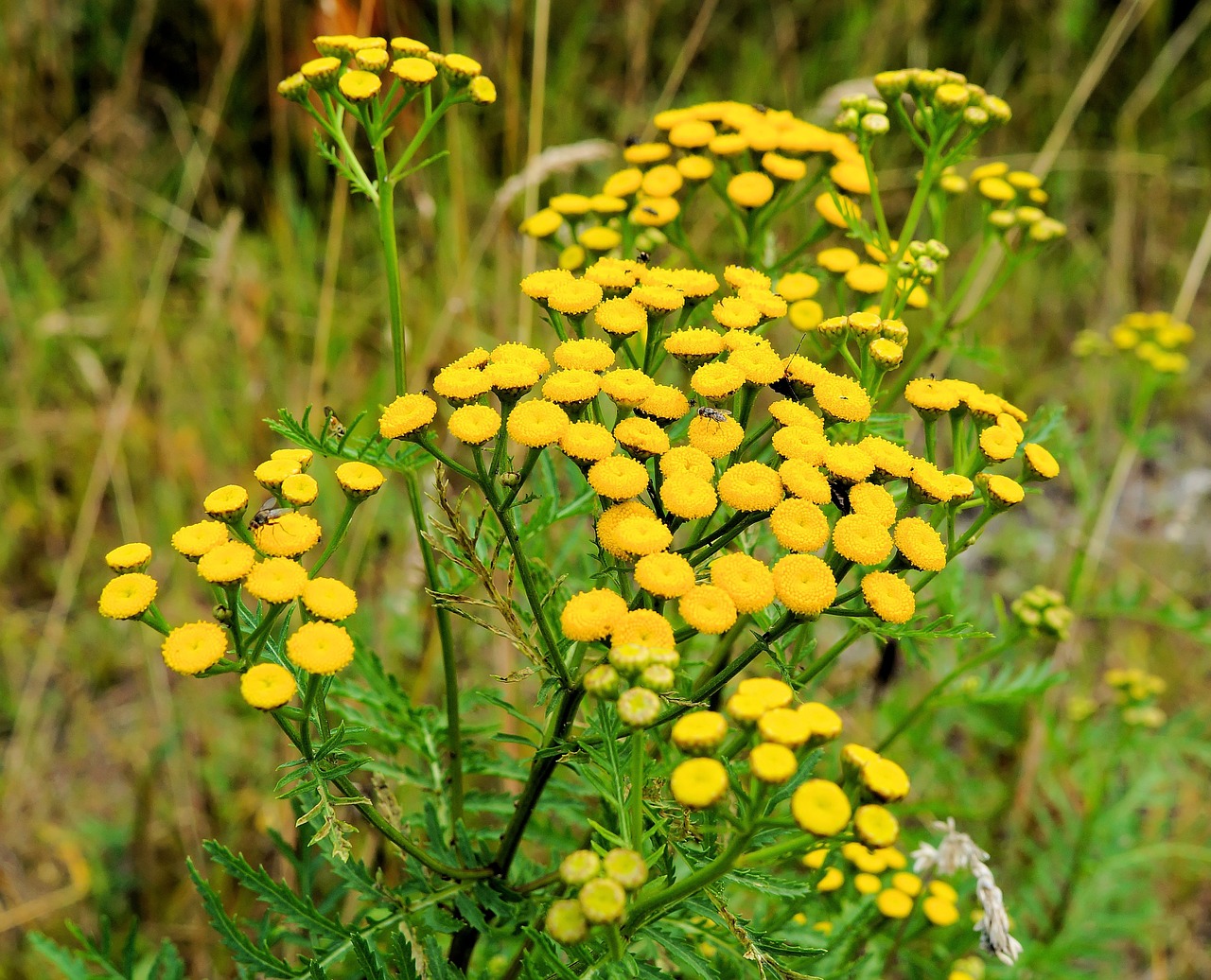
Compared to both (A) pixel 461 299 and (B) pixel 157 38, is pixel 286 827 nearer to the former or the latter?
(A) pixel 461 299

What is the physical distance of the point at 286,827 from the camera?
136 inches

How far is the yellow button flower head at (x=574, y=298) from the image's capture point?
2.21m

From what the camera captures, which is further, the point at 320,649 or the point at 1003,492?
the point at 1003,492

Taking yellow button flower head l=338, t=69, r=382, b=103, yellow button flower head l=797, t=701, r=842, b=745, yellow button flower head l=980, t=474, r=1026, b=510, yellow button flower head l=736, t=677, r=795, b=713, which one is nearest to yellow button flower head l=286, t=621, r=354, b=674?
yellow button flower head l=736, t=677, r=795, b=713

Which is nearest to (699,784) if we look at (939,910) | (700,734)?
(700,734)

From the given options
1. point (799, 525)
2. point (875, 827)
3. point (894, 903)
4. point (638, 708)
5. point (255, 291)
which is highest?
point (799, 525)

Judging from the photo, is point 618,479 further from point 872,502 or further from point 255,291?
point 255,291

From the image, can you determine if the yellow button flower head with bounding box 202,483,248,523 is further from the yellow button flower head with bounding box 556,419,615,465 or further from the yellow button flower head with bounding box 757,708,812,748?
the yellow button flower head with bounding box 757,708,812,748

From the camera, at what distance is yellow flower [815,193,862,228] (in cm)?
272

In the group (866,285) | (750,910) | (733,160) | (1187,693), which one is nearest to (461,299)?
(733,160)

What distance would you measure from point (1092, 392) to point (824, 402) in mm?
4828

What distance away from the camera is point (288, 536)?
191 centimetres

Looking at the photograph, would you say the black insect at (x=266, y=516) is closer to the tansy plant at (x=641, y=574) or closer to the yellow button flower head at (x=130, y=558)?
the tansy plant at (x=641, y=574)

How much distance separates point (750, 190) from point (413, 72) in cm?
98
